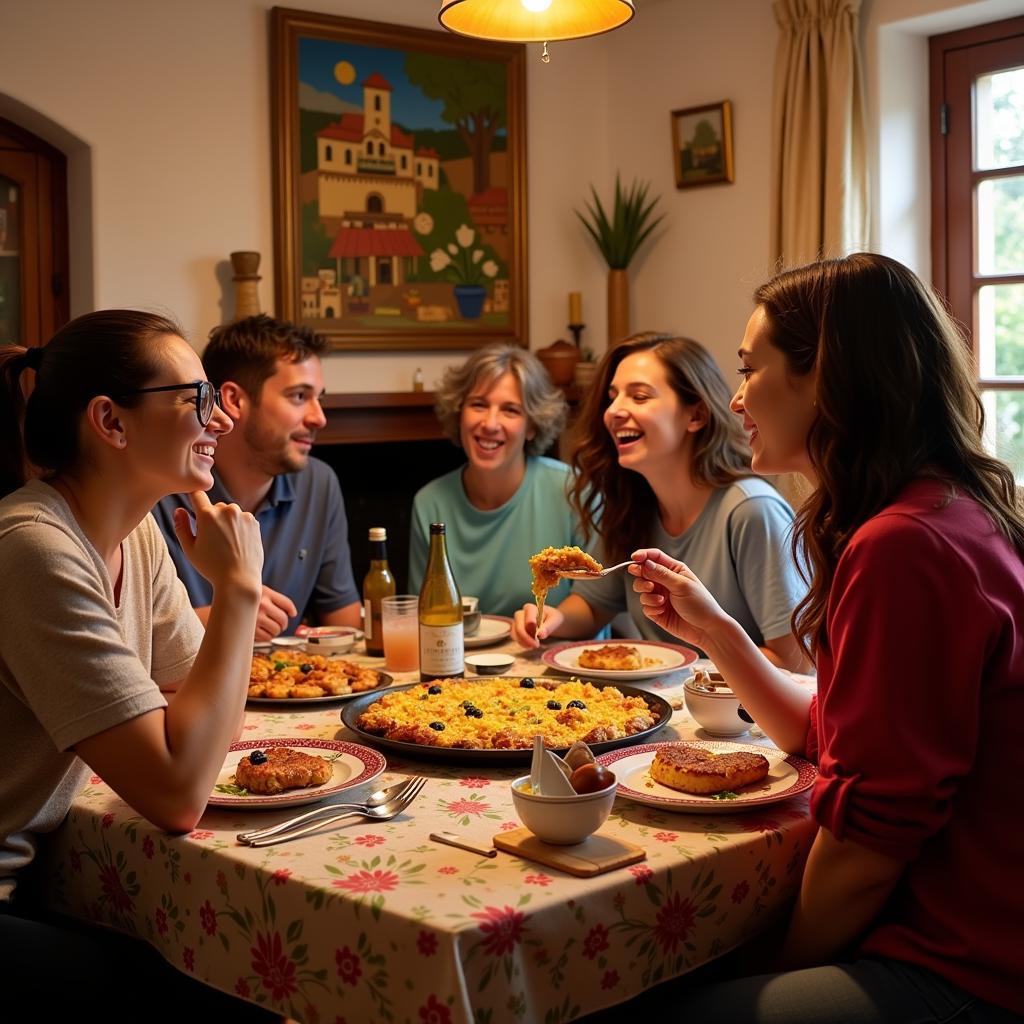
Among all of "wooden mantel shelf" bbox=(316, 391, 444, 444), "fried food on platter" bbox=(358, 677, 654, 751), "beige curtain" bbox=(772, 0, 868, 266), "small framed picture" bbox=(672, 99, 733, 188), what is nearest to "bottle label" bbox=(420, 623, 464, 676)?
"fried food on platter" bbox=(358, 677, 654, 751)

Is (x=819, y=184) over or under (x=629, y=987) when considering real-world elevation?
over

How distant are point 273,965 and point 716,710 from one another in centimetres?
83

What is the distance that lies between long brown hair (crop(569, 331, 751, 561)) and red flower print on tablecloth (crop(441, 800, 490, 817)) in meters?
1.34

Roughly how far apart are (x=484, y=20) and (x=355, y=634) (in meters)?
1.31

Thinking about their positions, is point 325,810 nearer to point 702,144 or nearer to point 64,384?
point 64,384

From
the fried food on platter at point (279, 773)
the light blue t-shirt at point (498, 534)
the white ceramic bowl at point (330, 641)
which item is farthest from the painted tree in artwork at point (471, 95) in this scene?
the fried food on platter at point (279, 773)

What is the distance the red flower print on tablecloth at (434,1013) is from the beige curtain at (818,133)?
137 inches

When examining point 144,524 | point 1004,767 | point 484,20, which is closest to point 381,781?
point 144,524

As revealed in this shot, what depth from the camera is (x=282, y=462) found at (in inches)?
124

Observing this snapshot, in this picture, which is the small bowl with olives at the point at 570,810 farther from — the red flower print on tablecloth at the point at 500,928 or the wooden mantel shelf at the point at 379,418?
the wooden mantel shelf at the point at 379,418

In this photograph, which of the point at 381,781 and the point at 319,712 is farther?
the point at 319,712

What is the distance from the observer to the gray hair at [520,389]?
3611 millimetres

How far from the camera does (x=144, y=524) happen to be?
1932 mm

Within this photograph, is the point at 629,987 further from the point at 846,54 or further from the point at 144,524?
the point at 846,54
